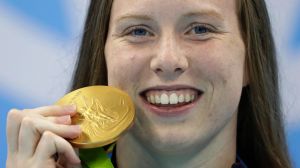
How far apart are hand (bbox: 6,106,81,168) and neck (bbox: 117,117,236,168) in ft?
0.75

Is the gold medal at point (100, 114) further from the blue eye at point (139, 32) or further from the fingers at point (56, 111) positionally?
the blue eye at point (139, 32)

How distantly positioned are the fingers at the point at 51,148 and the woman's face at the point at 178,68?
219 mm

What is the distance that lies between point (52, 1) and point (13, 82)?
13.1 inches

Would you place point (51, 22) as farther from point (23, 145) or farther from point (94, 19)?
point (23, 145)

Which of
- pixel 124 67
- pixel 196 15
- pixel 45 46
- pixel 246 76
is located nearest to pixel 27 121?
pixel 124 67

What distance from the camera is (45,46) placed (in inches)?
76.8

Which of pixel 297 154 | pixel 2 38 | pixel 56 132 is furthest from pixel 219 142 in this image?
pixel 2 38

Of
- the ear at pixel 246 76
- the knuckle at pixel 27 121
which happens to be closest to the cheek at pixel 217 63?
the ear at pixel 246 76

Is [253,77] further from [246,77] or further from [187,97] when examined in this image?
[187,97]

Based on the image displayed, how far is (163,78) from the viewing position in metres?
1.29

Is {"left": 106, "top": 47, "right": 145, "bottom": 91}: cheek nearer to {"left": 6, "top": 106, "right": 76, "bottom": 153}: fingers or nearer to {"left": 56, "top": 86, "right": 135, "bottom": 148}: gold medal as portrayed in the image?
{"left": 56, "top": 86, "right": 135, "bottom": 148}: gold medal

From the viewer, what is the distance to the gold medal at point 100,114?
4.05 ft

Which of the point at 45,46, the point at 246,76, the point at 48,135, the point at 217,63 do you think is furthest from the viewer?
the point at 45,46

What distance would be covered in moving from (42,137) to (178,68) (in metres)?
0.36
